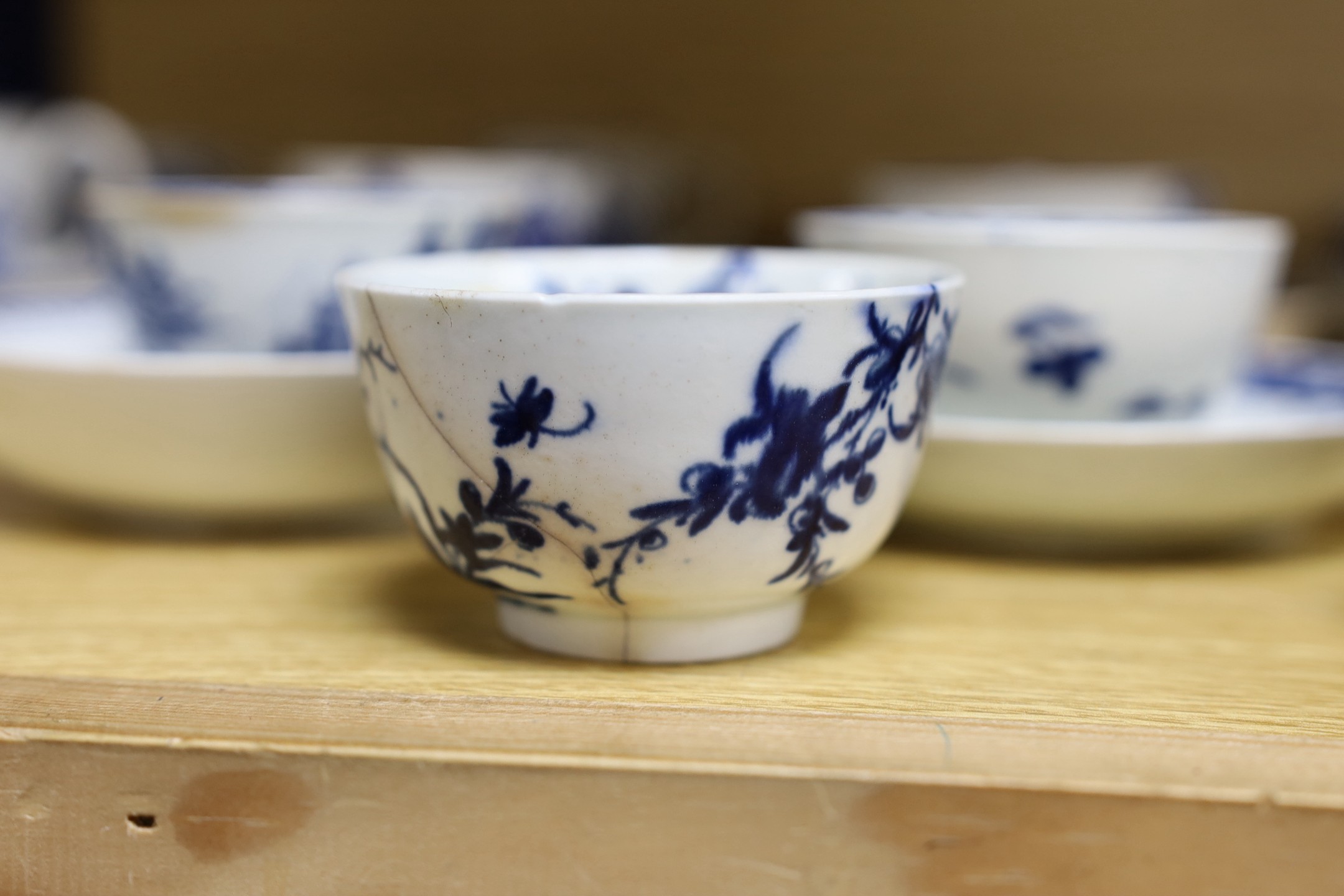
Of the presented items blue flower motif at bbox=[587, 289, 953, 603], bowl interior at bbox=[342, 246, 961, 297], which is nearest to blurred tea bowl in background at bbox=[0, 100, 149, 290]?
bowl interior at bbox=[342, 246, 961, 297]

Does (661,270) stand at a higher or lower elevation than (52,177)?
higher

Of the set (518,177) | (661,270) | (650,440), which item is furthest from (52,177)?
(650,440)

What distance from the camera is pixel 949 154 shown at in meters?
1.26

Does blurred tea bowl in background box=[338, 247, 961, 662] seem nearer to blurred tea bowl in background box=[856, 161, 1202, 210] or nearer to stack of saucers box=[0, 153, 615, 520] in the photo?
stack of saucers box=[0, 153, 615, 520]

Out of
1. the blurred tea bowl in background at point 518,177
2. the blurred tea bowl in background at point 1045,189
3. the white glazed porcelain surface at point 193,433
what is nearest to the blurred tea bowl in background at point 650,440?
the white glazed porcelain surface at point 193,433

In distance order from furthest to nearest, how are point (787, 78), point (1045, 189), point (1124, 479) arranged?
point (787, 78) < point (1045, 189) < point (1124, 479)

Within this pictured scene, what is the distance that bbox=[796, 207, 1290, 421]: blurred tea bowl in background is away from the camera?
1.49 feet

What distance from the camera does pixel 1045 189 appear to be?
0.95 metres

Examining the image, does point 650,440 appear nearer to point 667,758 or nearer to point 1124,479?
point 667,758

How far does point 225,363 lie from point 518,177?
1.22 ft

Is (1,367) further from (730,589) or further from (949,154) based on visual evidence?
(949,154)

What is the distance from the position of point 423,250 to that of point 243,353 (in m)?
0.08

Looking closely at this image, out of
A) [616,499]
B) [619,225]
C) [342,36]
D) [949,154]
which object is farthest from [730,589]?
[342,36]

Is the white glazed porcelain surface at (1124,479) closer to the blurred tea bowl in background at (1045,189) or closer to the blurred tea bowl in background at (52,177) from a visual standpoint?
the blurred tea bowl in background at (1045,189)
